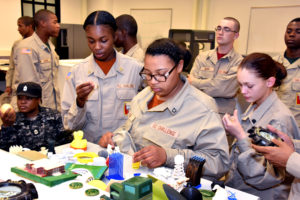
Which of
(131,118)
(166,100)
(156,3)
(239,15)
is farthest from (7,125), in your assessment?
(156,3)

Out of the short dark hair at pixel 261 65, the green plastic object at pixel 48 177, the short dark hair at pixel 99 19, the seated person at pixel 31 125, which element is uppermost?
the short dark hair at pixel 99 19

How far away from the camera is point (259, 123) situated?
175 centimetres

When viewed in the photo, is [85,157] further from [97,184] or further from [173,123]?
[173,123]

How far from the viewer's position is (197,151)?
1592 millimetres

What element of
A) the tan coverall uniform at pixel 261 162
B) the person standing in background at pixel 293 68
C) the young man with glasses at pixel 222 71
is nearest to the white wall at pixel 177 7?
the young man with glasses at pixel 222 71

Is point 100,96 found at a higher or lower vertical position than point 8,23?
lower

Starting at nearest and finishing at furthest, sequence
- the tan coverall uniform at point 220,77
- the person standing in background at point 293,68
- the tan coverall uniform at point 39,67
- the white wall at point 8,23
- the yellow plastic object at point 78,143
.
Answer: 1. the yellow plastic object at point 78,143
2. the person standing in background at point 293,68
3. the tan coverall uniform at point 220,77
4. the tan coverall uniform at point 39,67
5. the white wall at point 8,23

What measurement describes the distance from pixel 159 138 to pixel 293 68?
75.9 inches

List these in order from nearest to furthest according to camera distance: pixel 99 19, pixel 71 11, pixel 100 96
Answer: pixel 99 19 < pixel 100 96 < pixel 71 11

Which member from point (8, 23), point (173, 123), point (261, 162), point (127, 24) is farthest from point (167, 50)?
point (8, 23)

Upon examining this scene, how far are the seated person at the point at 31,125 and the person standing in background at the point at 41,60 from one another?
107 cm

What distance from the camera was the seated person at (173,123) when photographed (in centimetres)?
156

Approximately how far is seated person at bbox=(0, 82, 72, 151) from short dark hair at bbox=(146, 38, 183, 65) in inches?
39.1

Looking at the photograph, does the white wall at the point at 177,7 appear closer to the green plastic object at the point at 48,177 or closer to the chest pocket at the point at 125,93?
the chest pocket at the point at 125,93
